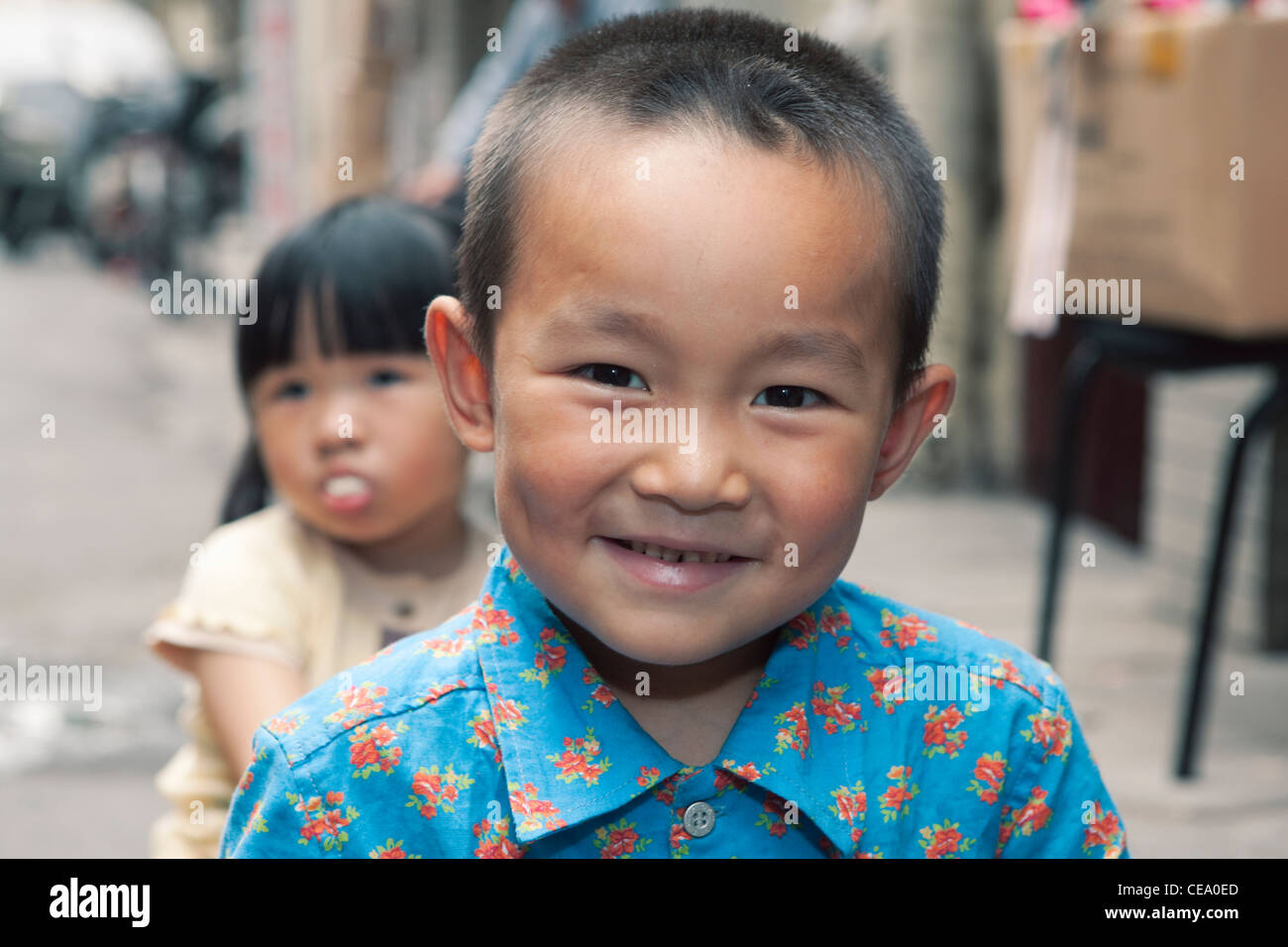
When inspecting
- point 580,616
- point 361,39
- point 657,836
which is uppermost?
point 361,39

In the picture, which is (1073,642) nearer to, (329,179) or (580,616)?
(580,616)

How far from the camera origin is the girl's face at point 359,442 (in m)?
2.15

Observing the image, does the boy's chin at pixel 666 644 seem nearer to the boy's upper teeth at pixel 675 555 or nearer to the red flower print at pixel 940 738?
the boy's upper teeth at pixel 675 555

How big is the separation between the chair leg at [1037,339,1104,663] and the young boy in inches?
80.3

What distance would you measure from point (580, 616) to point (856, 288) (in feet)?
1.14

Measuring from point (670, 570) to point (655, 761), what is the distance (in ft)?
0.54

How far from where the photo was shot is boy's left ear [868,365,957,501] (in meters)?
1.48

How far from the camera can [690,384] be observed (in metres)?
1.27

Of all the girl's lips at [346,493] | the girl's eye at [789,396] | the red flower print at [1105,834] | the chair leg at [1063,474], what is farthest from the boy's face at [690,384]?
the chair leg at [1063,474]

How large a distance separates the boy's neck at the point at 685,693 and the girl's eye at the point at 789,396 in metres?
0.25

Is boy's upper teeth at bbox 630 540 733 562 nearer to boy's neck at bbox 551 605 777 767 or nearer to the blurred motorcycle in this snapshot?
boy's neck at bbox 551 605 777 767

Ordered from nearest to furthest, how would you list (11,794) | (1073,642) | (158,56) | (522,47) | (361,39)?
(11,794)
(1073,642)
(522,47)
(361,39)
(158,56)
